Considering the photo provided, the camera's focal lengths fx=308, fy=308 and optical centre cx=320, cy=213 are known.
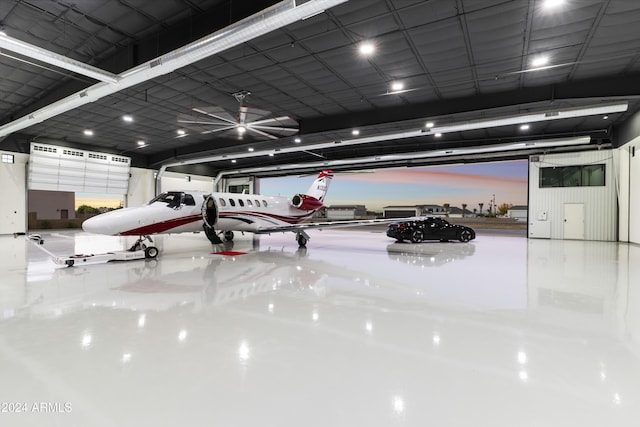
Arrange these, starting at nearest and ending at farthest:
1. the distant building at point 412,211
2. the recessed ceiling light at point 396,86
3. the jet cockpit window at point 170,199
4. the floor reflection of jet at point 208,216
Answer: the floor reflection of jet at point 208,216 → the jet cockpit window at point 170,199 → the recessed ceiling light at point 396,86 → the distant building at point 412,211

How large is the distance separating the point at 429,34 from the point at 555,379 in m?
7.17

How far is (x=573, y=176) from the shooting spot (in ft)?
57.0

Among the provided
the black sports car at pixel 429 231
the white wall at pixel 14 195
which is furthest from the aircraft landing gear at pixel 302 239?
the white wall at pixel 14 195

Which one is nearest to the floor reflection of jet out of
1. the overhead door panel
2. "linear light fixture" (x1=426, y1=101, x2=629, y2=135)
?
"linear light fixture" (x1=426, y1=101, x2=629, y2=135)

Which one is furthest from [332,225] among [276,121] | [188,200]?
[188,200]

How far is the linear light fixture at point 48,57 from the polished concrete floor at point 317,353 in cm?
470

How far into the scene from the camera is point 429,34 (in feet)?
23.3

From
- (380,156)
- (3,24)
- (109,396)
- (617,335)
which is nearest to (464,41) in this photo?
(617,335)

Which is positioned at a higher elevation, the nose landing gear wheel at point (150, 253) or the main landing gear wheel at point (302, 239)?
the main landing gear wheel at point (302, 239)

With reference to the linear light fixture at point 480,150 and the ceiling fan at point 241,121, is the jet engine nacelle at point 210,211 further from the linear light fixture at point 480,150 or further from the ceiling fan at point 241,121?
the linear light fixture at point 480,150

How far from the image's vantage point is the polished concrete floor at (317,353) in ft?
6.97

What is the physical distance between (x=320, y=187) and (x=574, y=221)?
14.4 meters

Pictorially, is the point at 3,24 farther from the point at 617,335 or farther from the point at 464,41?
the point at 617,335

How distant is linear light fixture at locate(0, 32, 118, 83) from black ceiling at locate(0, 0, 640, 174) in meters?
0.53
